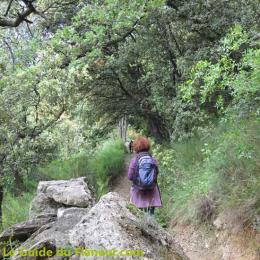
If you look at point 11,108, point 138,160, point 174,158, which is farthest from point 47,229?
point 174,158

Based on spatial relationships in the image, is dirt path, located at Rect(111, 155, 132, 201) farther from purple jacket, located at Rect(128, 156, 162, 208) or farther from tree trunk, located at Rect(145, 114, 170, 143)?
purple jacket, located at Rect(128, 156, 162, 208)

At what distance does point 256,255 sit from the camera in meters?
4.72

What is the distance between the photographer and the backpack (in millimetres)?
5477

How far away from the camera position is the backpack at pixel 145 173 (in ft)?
18.0

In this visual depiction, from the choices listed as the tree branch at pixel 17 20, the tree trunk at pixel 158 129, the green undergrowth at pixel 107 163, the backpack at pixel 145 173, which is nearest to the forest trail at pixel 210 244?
the backpack at pixel 145 173

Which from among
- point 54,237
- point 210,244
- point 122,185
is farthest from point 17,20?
point 210,244

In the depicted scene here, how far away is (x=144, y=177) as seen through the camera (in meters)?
5.49

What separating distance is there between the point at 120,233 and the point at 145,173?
2.28 m

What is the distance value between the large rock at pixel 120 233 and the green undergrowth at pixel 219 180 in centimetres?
166

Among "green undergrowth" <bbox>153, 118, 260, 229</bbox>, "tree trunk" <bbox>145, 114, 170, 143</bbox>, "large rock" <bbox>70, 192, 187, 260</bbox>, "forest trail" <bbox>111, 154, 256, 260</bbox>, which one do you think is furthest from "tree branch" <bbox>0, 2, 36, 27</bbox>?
"large rock" <bbox>70, 192, 187, 260</bbox>

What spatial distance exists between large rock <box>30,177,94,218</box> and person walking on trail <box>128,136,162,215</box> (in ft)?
3.86

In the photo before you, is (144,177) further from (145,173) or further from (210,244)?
(210,244)

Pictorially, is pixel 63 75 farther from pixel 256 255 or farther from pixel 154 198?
pixel 256 255

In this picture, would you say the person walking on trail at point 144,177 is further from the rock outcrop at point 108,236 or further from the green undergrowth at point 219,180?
the rock outcrop at point 108,236
